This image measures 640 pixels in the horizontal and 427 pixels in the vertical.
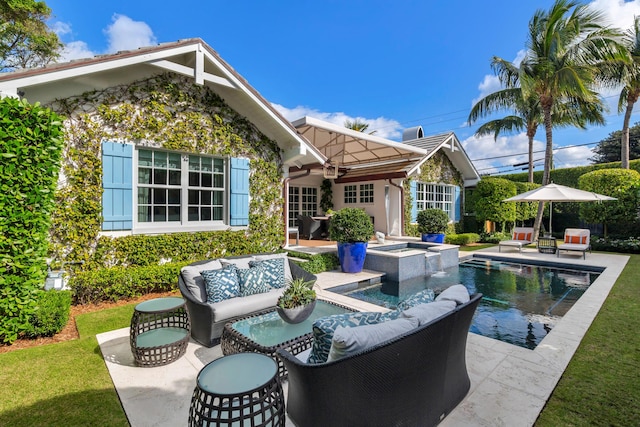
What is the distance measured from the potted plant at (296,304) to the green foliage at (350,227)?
4.09 m

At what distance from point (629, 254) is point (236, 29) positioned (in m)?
18.1

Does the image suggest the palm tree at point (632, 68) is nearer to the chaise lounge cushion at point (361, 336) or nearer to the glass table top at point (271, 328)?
the glass table top at point (271, 328)

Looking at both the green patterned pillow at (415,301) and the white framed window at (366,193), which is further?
the white framed window at (366,193)

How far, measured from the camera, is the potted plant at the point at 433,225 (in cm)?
1169

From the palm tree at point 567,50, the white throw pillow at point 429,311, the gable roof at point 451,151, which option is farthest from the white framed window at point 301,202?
the white throw pillow at point 429,311

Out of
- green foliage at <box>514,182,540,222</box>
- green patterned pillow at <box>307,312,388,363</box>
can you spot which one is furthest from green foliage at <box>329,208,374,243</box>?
green foliage at <box>514,182,540,222</box>

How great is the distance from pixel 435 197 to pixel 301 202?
7.06 metres

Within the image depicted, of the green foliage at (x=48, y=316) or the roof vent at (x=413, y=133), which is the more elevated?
the roof vent at (x=413, y=133)

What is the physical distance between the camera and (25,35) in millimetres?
15953

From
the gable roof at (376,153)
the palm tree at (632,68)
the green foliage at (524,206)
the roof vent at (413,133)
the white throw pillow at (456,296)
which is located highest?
the palm tree at (632,68)

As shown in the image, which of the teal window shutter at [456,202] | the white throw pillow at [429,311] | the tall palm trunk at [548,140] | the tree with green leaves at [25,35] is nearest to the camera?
the white throw pillow at [429,311]

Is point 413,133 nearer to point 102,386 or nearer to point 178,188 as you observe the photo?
point 178,188

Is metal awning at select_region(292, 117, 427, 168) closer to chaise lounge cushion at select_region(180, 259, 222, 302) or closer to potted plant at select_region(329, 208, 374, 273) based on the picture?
potted plant at select_region(329, 208, 374, 273)

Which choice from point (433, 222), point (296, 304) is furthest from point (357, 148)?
point (296, 304)
